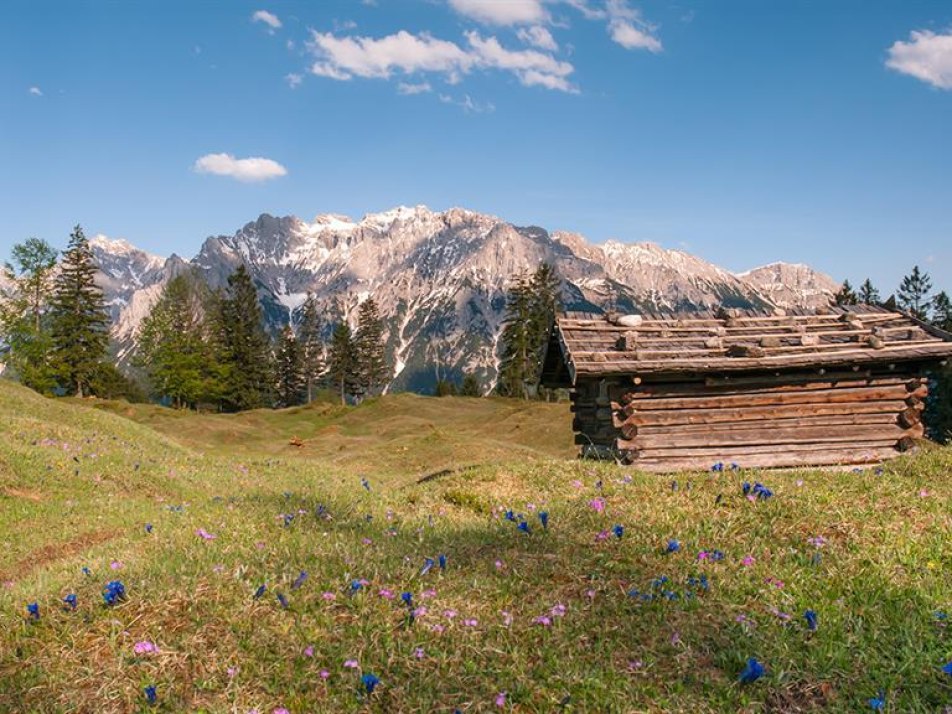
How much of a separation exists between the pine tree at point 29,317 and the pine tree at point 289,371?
37.8 m

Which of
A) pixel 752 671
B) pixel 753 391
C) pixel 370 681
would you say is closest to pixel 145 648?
pixel 370 681

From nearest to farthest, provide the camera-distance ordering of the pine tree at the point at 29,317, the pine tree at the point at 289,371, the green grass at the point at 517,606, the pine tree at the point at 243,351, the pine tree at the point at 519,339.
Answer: the green grass at the point at 517,606 < the pine tree at the point at 29,317 < the pine tree at the point at 519,339 < the pine tree at the point at 243,351 < the pine tree at the point at 289,371

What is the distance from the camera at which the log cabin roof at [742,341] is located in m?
16.8

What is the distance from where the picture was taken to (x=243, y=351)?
87562 millimetres

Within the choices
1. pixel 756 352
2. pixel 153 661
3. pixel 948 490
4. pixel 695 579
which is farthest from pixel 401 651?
pixel 756 352

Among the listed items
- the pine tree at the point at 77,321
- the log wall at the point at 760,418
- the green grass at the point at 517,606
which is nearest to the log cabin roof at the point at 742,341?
the log wall at the point at 760,418

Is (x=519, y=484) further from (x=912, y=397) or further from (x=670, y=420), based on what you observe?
(x=912, y=397)

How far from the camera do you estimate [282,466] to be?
21.9 m

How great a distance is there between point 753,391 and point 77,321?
68.2 metres

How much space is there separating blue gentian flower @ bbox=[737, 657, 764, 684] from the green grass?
13 cm

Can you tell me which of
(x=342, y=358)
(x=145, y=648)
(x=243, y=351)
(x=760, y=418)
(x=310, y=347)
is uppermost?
(x=310, y=347)

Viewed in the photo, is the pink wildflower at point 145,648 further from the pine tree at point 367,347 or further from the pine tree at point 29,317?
the pine tree at point 367,347

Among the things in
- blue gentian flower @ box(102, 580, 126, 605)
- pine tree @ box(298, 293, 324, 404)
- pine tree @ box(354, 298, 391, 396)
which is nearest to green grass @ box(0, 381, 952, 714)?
blue gentian flower @ box(102, 580, 126, 605)

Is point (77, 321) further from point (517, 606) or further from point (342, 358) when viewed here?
point (517, 606)
